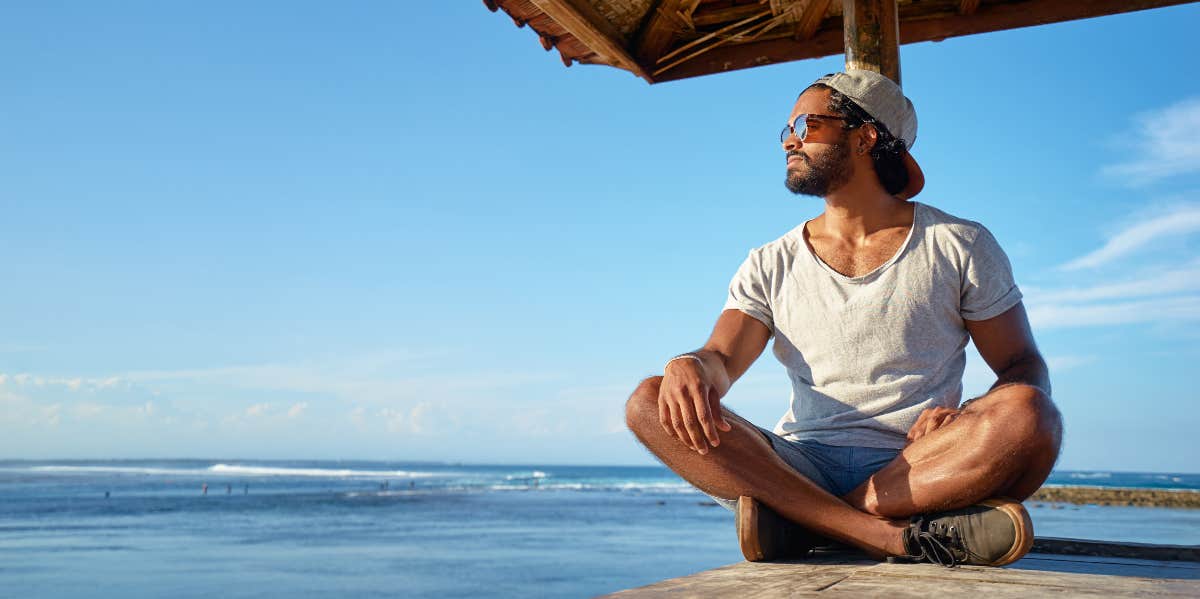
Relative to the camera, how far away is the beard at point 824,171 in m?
2.48

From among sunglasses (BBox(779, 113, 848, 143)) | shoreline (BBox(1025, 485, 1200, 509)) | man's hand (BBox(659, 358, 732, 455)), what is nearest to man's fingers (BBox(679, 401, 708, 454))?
man's hand (BBox(659, 358, 732, 455))

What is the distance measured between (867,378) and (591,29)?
1620mm

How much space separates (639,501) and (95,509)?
1466cm

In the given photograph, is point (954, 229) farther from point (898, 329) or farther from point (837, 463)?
point (837, 463)

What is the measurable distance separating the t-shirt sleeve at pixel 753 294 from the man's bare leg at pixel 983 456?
60 centimetres

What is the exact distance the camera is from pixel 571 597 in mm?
9531

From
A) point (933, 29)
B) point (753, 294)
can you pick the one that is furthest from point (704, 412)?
point (933, 29)

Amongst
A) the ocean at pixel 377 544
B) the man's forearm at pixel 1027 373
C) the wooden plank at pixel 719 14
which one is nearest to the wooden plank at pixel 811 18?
the wooden plank at pixel 719 14

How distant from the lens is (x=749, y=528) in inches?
78.8

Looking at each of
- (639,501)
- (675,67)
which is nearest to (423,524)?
(639,501)

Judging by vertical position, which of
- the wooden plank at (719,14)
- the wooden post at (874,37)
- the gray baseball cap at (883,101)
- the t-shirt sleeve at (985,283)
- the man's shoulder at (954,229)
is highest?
the wooden plank at (719,14)

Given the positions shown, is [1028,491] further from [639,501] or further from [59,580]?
[639,501]

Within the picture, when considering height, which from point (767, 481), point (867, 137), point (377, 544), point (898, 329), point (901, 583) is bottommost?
point (377, 544)

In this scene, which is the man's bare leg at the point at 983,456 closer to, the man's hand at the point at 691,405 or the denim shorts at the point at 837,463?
the denim shorts at the point at 837,463
